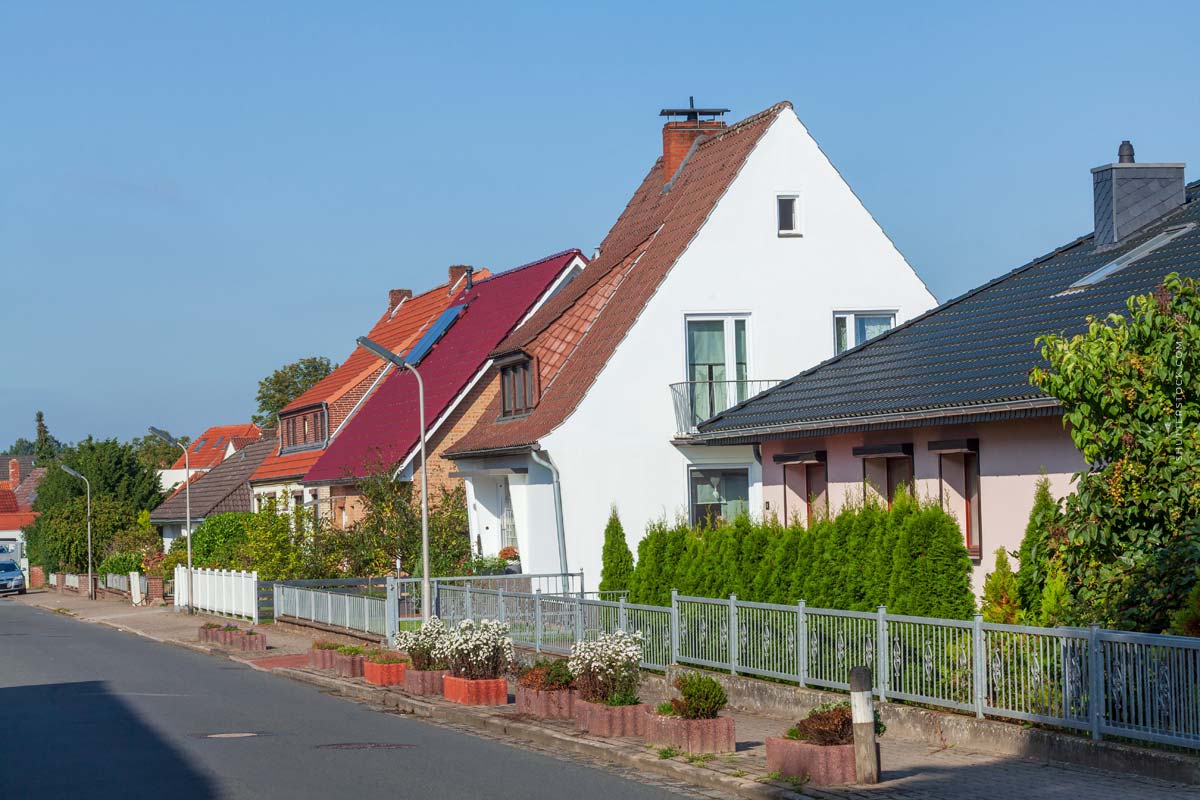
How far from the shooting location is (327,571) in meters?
38.5

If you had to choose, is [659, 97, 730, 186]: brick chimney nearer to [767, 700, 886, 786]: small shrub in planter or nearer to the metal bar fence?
the metal bar fence

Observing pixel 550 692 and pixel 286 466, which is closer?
pixel 550 692

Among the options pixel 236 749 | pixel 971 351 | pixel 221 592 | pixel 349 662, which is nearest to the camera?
pixel 236 749

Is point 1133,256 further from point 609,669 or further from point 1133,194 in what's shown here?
point 609,669

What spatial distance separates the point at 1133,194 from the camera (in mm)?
21625

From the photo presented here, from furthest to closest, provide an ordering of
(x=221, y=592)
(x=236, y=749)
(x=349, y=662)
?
(x=221, y=592) → (x=349, y=662) → (x=236, y=749)

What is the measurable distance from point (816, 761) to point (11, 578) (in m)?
71.0

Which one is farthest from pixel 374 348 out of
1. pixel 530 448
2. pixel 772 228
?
pixel 772 228

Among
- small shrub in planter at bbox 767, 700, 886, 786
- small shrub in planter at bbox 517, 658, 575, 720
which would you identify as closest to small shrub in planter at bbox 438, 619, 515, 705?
small shrub in planter at bbox 517, 658, 575, 720

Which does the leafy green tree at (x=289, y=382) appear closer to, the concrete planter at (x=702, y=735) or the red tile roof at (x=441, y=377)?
the red tile roof at (x=441, y=377)

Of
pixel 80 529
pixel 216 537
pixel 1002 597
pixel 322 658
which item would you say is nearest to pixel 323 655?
pixel 322 658

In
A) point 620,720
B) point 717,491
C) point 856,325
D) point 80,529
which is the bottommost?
point 80,529

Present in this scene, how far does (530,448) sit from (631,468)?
2.06m

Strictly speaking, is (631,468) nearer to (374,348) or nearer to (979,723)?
(374,348)
